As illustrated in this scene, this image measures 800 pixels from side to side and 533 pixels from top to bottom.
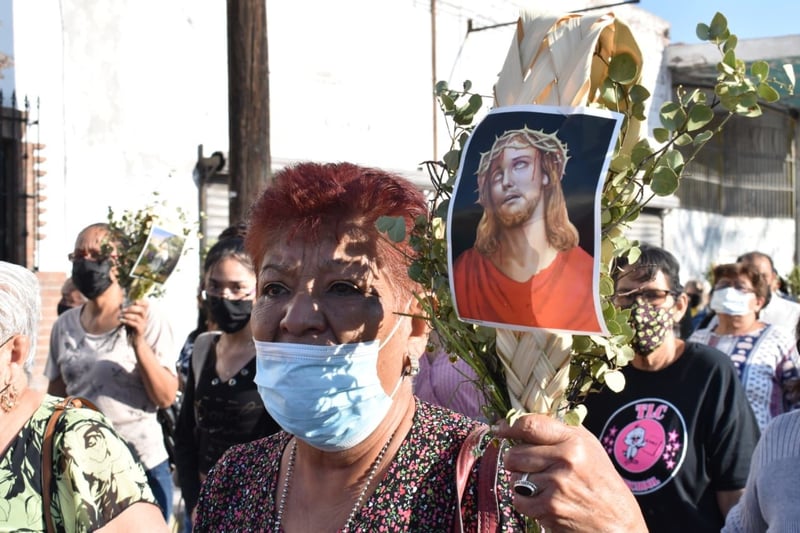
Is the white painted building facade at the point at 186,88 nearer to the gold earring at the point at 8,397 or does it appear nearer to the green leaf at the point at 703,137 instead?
the gold earring at the point at 8,397

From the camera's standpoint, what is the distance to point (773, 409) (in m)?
5.03

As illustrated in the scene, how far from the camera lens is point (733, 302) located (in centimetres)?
600

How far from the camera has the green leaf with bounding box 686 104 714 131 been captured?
1495 millimetres

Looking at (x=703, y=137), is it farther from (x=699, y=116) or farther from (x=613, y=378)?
(x=613, y=378)

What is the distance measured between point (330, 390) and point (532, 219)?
2.42ft

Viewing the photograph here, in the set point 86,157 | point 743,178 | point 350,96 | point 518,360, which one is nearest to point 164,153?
point 86,157

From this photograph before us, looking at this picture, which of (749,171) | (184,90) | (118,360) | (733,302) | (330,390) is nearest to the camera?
(330,390)

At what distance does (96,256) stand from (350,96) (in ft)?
23.6

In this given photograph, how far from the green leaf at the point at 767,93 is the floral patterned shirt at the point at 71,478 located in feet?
6.35

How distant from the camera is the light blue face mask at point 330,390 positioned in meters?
2.02

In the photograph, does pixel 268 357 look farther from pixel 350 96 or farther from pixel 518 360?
pixel 350 96

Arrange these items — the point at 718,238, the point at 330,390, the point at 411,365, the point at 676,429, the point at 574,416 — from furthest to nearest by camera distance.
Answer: the point at 718,238
the point at 676,429
the point at 411,365
the point at 330,390
the point at 574,416

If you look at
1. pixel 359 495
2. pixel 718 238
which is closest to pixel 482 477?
pixel 359 495

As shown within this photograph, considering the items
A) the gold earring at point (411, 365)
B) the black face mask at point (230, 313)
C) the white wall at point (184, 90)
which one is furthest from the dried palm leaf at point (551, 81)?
the white wall at point (184, 90)
